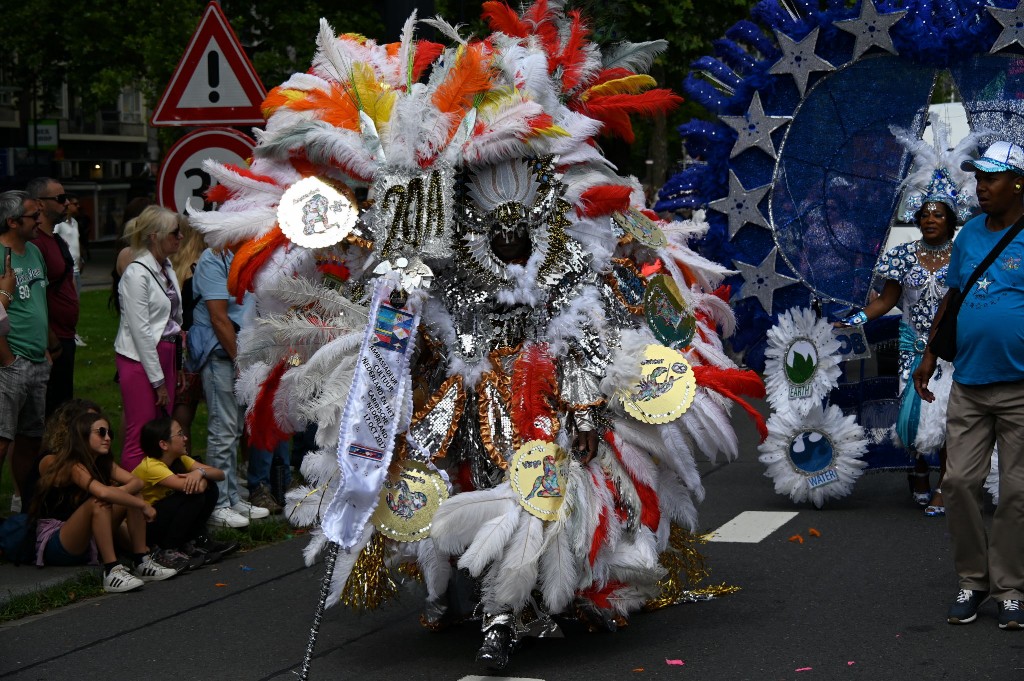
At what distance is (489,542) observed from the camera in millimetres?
5109

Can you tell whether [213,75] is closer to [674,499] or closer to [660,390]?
[660,390]

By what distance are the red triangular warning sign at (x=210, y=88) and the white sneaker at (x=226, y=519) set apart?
2198 mm

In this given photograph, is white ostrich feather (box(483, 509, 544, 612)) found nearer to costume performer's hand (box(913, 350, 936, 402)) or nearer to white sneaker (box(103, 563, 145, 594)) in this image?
costume performer's hand (box(913, 350, 936, 402))

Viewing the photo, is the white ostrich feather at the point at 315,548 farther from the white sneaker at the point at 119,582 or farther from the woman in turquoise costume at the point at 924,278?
the woman in turquoise costume at the point at 924,278

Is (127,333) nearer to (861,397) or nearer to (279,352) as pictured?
(279,352)

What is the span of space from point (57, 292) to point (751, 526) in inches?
166

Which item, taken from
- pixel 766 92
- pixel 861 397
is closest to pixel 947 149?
pixel 766 92

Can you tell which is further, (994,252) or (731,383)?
(731,383)

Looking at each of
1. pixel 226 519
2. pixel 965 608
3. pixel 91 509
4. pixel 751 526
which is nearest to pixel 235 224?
pixel 91 509

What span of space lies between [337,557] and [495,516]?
0.68m

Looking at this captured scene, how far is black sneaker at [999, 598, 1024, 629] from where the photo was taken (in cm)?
564

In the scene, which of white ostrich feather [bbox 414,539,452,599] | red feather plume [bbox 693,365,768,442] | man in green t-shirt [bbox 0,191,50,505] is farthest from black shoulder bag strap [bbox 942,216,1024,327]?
man in green t-shirt [bbox 0,191,50,505]

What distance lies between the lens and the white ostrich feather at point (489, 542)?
5.09 metres

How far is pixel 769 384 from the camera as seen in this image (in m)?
8.60
